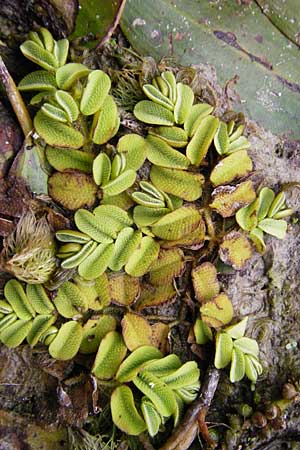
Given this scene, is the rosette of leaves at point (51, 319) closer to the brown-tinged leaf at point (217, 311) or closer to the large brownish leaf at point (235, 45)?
the brown-tinged leaf at point (217, 311)

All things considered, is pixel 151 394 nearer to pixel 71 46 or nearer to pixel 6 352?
pixel 6 352

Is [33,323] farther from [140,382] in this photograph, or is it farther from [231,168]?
[231,168]

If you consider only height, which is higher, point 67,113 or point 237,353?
point 67,113

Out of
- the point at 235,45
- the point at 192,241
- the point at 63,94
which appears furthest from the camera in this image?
the point at 235,45

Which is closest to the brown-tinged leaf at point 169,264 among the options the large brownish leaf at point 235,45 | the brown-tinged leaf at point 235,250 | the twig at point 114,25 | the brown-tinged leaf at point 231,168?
the brown-tinged leaf at point 235,250

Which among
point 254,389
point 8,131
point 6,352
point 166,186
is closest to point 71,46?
point 8,131


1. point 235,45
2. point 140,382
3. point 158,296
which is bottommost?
point 140,382

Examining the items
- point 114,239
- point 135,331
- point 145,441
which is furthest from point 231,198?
point 145,441

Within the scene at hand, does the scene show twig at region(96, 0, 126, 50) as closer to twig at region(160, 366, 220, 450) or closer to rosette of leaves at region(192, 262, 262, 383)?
rosette of leaves at region(192, 262, 262, 383)
